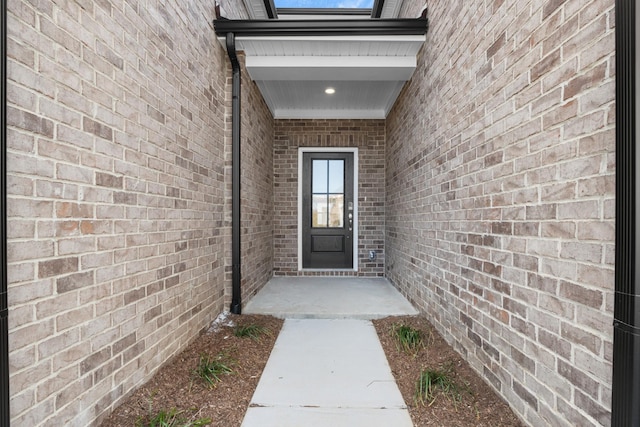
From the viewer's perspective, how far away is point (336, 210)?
215 inches

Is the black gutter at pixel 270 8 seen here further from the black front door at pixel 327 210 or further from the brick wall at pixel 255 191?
the black front door at pixel 327 210

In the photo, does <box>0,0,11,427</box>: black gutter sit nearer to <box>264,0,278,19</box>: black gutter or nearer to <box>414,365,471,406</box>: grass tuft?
<box>414,365,471,406</box>: grass tuft

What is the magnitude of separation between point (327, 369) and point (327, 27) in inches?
119

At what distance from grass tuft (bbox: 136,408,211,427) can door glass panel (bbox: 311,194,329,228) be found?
3.97m

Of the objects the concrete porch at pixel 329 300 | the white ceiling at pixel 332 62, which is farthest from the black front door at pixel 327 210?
the white ceiling at pixel 332 62

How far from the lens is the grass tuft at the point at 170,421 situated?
1545 mm

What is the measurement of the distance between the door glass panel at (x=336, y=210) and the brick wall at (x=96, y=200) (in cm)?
312

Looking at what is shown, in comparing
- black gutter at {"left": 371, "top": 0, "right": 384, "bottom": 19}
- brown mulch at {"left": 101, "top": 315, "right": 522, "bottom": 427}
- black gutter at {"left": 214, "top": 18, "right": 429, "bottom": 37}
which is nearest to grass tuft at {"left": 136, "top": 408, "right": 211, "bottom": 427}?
brown mulch at {"left": 101, "top": 315, "right": 522, "bottom": 427}

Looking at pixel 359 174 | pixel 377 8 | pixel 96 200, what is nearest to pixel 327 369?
pixel 96 200

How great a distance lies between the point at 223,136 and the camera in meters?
3.34

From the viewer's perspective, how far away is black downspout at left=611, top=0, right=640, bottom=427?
977 mm

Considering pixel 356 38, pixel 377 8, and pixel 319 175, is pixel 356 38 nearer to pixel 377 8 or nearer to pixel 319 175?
pixel 377 8

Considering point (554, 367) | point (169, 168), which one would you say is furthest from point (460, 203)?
point (169, 168)

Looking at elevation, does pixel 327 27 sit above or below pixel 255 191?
above
